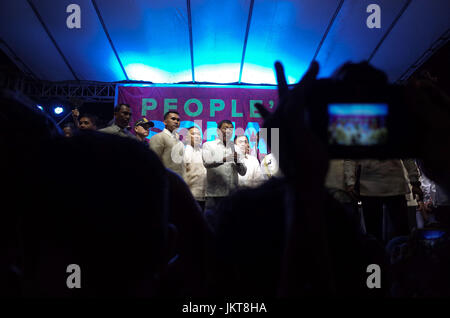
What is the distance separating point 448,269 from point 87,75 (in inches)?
220

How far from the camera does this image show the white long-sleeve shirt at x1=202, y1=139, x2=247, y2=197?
306 cm

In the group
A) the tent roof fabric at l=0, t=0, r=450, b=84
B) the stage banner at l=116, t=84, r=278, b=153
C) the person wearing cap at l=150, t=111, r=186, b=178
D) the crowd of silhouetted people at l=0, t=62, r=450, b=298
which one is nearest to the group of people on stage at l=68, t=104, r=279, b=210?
the person wearing cap at l=150, t=111, r=186, b=178

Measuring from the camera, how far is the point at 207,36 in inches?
171

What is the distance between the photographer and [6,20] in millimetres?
4059

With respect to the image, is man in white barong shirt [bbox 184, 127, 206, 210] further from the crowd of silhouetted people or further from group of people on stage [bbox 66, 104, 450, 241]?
the crowd of silhouetted people

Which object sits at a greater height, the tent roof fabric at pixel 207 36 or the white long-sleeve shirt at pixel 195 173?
the tent roof fabric at pixel 207 36

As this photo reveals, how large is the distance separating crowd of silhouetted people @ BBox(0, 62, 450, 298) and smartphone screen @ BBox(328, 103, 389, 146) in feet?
0.19

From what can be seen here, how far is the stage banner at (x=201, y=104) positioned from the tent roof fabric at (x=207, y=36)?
217 millimetres

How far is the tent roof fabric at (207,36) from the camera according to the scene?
3.83 meters

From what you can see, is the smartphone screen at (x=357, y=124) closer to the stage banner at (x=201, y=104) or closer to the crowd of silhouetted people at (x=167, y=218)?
the crowd of silhouetted people at (x=167, y=218)

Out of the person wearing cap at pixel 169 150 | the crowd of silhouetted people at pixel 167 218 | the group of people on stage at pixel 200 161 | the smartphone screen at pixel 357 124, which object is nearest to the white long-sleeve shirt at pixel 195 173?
the group of people on stage at pixel 200 161
